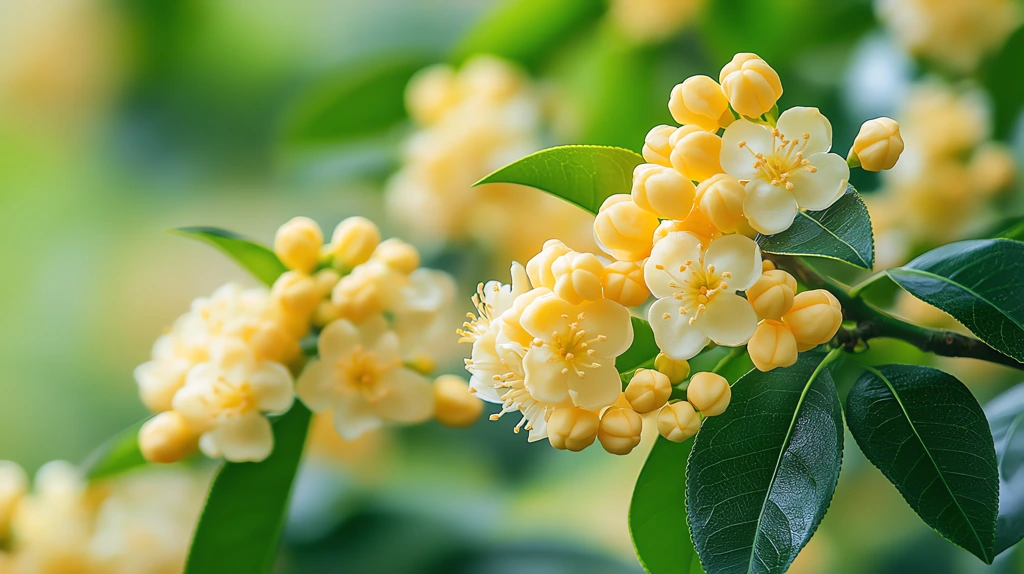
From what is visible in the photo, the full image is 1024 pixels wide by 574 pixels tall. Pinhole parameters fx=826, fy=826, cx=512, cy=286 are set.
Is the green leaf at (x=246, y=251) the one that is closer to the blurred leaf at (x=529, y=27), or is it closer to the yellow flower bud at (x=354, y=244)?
the yellow flower bud at (x=354, y=244)

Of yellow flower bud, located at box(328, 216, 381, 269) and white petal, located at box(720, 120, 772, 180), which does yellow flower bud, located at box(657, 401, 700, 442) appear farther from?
yellow flower bud, located at box(328, 216, 381, 269)

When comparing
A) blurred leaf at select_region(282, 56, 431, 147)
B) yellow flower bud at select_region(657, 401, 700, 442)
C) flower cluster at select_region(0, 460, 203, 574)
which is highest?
blurred leaf at select_region(282, 56, 431, 147)

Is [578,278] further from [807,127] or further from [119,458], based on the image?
[119,458]

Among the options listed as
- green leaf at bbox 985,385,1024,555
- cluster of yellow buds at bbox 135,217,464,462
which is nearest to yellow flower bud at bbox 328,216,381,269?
cluster of yellow buds at bbox 135,217,464,462

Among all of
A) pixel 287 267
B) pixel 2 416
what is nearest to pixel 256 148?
pixel 2 416

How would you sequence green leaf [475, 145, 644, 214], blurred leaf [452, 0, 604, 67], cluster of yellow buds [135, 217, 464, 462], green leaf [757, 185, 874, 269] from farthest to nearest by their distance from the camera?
blurred leaf [452, 0, 604, 67], cluster of yellow buds [135, 217, 464, 462], green leaf [475, 145, 644, 214], green leaf [757, 185, 874, 269]

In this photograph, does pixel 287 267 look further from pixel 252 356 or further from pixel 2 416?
pixel 2 416
